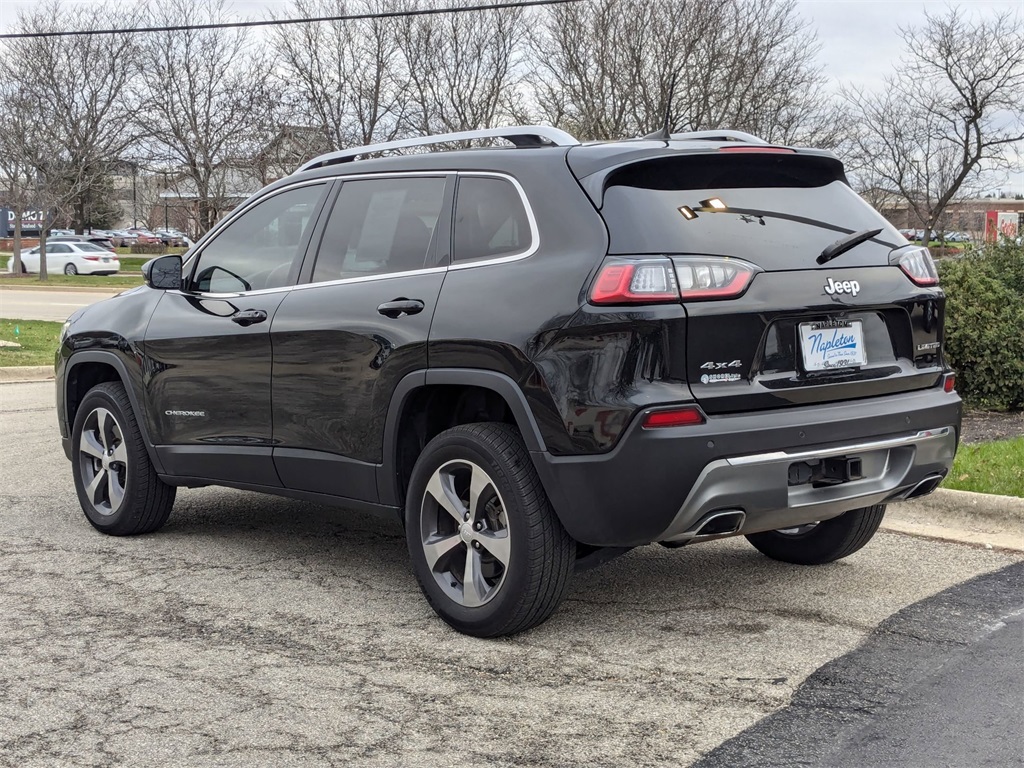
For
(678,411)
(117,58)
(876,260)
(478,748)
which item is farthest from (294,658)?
(117,58)

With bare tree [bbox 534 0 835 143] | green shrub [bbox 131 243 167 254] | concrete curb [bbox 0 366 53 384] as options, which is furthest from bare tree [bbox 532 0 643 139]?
green shrub [bbox 131 243 167 254]

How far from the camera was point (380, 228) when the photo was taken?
17.1ft

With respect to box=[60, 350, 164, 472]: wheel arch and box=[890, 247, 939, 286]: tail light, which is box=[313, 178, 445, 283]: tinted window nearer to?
box=[60, 350, 164, 472]: wheel arch

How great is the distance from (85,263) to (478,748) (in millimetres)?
44291

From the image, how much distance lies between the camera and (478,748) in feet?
12.0

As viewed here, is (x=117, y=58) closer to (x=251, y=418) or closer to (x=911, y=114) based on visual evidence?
(x=911, y=114)

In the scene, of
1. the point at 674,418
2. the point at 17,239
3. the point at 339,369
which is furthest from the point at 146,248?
the point at 674,418

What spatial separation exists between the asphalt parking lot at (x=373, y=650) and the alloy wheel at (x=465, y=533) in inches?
8.5

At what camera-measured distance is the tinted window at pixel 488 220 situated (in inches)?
183

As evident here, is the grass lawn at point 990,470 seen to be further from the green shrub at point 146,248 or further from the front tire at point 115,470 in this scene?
the green shrub at point 146,248

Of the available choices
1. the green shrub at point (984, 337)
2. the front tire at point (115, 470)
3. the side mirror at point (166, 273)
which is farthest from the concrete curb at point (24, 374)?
the green shrub at point (984, 337)

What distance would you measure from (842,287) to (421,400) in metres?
1.66

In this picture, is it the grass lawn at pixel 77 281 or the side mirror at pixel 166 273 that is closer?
the side mirror at pixel 166 273

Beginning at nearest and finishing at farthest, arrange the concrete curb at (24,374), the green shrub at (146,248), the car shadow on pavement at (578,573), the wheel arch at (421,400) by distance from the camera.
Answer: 1. the wheel arch at (421,400)
2. the car shadow on pavement at (578,573)
3. the concrete curb at (24,374)
4. the green shrub at (146,248)
